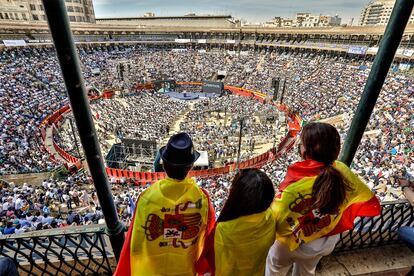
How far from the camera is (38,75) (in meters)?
31.1

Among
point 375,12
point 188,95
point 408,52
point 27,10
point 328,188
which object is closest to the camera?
point 328,188

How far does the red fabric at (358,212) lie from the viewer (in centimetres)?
244

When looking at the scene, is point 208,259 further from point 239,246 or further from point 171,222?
point 171,222

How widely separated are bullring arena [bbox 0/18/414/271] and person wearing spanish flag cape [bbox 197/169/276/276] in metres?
1.80

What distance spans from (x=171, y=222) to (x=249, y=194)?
68 cm

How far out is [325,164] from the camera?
218 cm

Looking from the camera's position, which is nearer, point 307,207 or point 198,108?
point 307,207

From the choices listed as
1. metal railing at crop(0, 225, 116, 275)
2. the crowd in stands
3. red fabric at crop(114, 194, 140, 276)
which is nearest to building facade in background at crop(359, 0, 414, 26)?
the crowd in stands

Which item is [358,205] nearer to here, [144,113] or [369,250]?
[369,250]

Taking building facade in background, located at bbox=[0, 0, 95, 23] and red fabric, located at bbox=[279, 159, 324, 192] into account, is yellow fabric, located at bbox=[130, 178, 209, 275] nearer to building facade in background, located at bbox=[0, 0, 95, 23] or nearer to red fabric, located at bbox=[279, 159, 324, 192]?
red fabric, located at bbox=[279, 159, 324, 192]

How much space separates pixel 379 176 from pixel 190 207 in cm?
1307

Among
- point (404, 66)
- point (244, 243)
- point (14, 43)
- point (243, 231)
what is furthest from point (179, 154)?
point (14, 43)

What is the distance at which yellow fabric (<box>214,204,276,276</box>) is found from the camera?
1940 millimetres

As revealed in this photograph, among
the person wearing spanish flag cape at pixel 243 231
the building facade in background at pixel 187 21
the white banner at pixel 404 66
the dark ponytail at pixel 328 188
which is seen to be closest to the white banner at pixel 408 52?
the white banner at pixel 404 66
